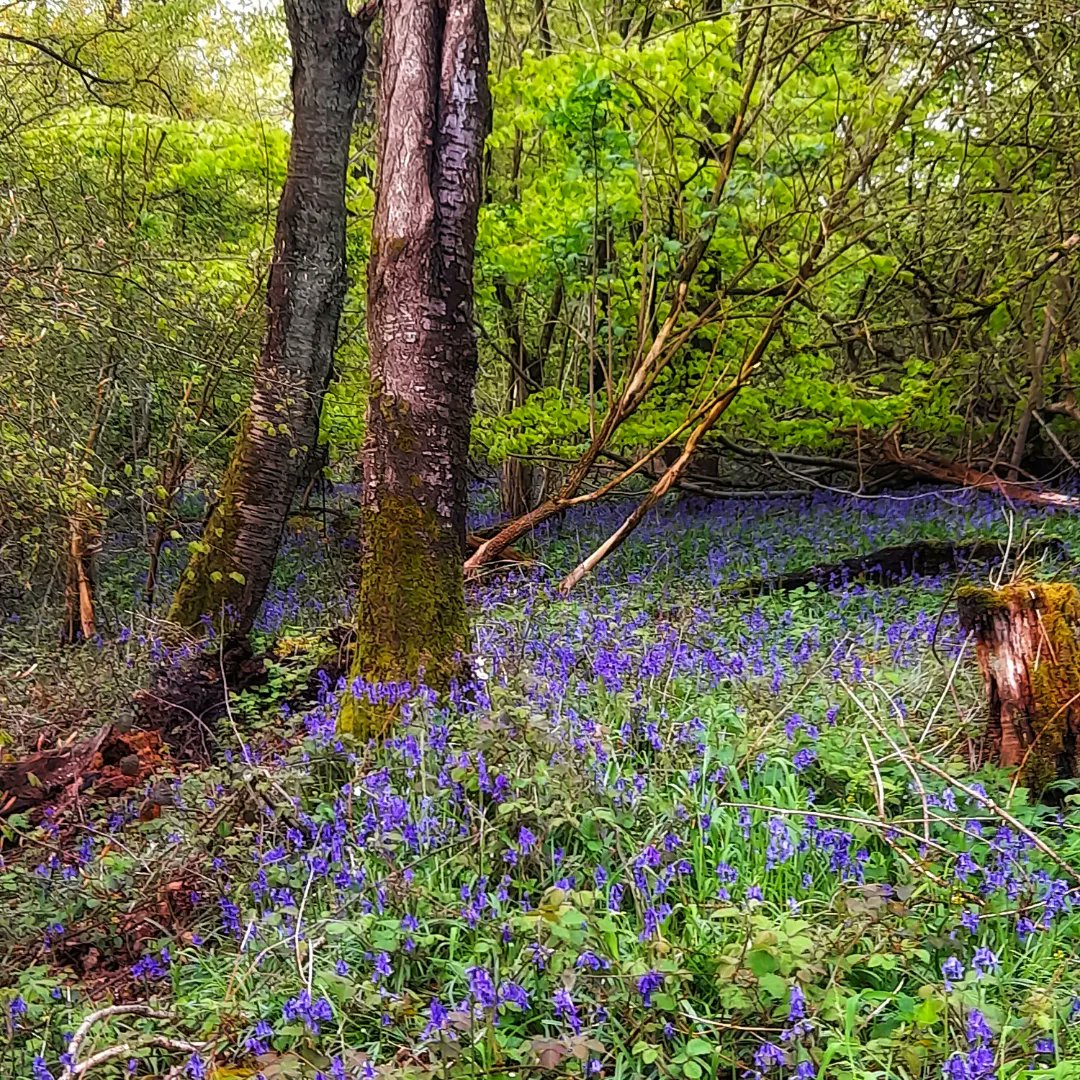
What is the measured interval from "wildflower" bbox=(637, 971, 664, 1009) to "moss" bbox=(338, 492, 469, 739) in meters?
2.09

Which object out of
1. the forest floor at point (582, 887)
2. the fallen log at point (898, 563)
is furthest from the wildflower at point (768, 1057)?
the fallen log at point (898, 563)

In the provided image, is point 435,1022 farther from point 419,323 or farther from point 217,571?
point 217,571

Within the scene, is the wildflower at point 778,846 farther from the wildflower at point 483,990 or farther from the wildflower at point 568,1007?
the wildflower at point 483,990

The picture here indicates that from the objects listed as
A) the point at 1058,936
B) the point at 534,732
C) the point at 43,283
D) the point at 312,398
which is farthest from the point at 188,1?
the point at 1058,936

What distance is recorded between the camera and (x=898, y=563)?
24.2ft

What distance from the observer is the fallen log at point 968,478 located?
8602mm

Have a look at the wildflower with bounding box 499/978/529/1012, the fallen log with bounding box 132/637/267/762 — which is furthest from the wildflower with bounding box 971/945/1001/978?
the fallen log with bounding box 132/637/267/762

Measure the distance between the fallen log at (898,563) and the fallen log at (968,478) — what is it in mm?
1046

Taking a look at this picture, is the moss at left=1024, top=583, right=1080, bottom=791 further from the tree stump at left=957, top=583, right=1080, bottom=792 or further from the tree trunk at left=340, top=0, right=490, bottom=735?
the tree trunk at left=340, top=0, right=490, bottom=735

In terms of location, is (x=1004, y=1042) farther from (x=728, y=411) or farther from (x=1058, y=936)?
(x=728, y=411)

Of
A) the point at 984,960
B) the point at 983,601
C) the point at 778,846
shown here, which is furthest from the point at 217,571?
the point at 984,960

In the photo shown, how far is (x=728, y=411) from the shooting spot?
26.3 feet

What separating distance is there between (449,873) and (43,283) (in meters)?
2.61

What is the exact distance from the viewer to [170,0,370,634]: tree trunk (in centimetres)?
586
